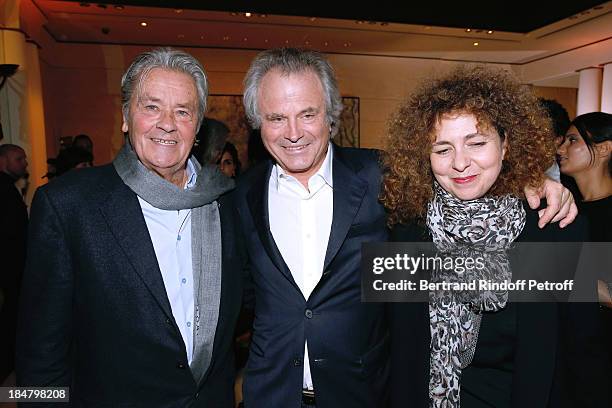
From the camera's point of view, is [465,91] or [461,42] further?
[461,42]

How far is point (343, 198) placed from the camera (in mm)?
1908

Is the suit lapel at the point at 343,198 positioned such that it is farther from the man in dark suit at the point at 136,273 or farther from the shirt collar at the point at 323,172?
the man in dark suit at the point at 136,273

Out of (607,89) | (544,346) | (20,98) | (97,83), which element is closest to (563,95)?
(607,89)

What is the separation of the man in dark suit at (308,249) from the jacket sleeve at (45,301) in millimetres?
716

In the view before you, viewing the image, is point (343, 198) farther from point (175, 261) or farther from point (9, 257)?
point (9, 257)

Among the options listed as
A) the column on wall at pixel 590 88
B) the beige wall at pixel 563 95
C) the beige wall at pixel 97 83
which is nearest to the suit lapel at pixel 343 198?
the beige wall at pixel 97 83

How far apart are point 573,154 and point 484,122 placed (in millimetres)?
2241

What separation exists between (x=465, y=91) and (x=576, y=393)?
43.2 inches

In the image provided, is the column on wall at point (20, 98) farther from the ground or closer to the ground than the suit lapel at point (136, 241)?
farther from the ground

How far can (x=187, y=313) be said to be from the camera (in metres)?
1.75

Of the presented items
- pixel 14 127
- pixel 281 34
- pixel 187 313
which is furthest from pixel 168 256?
pixel 281 34

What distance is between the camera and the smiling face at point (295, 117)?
193 cm

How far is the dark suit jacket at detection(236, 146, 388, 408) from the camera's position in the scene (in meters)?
1.84

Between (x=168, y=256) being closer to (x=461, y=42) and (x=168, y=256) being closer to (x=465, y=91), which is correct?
(x=465, y=91)
